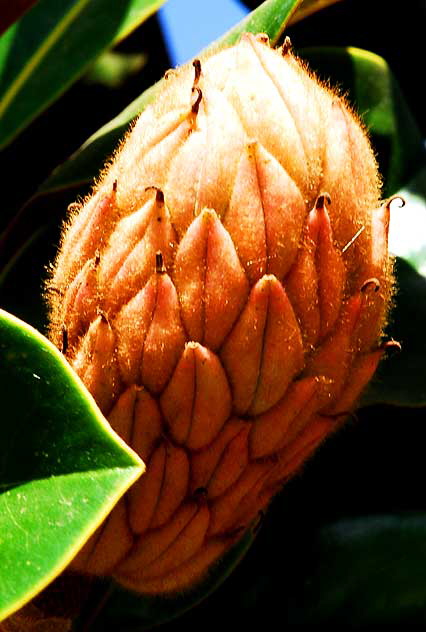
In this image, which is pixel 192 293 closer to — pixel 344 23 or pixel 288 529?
pixel 288 529

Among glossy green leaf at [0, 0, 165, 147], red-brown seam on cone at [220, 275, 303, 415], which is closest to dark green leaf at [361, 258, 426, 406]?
red-brown seam on cone at [220, 275, 303, 415]

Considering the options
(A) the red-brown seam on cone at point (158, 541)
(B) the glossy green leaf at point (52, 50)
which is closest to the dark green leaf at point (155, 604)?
(A) the red-brown seam on cone at point (158, 541)

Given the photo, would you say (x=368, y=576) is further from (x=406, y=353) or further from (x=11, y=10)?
(x=11, y=10)

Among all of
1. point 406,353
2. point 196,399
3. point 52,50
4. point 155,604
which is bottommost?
point 155,604

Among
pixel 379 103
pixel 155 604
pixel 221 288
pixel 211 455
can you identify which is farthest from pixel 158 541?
pixel 379 103

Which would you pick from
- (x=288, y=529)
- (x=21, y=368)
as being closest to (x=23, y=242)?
(x=288, y=529)

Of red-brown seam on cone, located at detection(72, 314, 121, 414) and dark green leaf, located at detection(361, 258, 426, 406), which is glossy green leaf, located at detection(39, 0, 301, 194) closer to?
Result: dark green leaf, located at detection(361, 258, 426, 406)
